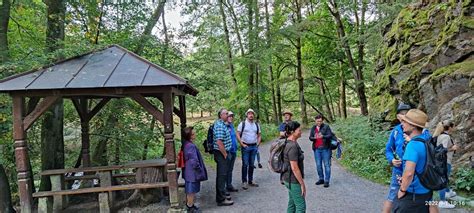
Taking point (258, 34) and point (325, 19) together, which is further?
point (325, 19)

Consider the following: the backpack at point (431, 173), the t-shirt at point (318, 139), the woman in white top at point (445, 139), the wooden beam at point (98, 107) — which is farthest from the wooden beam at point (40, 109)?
the woman in white top at point (445, 139)

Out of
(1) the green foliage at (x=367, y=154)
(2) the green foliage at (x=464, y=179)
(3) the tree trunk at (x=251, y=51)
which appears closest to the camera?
(2) the green foliage at (x=464, y=179)

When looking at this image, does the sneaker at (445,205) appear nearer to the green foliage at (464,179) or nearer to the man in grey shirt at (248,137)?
the green foliage at (464,179)

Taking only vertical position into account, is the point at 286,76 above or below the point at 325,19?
below

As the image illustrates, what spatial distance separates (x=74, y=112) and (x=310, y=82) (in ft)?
55.8

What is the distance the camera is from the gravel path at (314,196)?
20.4ft

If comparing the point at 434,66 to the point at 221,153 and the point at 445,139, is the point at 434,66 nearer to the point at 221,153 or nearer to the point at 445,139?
the point at 445,139

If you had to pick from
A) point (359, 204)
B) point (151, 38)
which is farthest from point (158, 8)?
point (359, 204)

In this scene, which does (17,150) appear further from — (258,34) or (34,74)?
(258,34)

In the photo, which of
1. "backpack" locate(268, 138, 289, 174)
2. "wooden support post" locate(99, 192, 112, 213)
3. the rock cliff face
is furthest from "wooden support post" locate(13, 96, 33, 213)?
the rock cliff face

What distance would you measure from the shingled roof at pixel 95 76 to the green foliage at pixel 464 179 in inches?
211

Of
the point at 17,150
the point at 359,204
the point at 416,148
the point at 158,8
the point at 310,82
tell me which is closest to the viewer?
the point at 416,148

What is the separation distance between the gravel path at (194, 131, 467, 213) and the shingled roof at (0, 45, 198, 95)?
2498 millimetres

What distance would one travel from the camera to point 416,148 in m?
3.25
